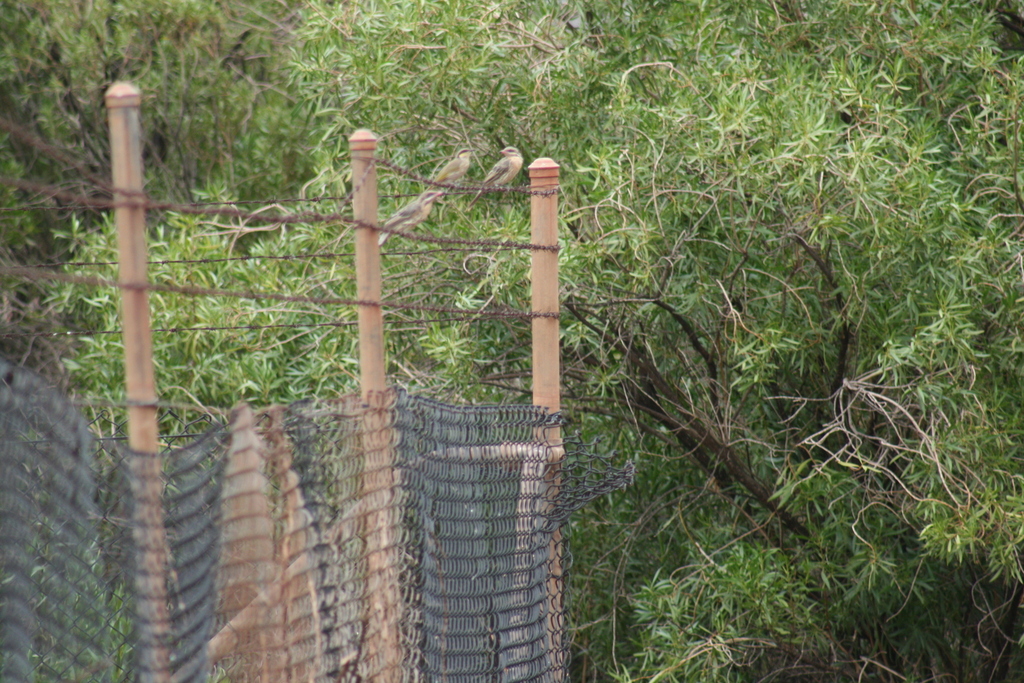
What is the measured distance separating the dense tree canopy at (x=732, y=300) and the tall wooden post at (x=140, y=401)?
2367 millimetres

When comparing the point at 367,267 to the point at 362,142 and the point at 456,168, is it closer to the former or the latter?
the point at 362,142

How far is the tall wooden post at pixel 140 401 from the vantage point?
5.69 feet

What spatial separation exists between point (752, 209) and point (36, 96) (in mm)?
5551

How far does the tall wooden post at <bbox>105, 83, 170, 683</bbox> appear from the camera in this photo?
1733 mm

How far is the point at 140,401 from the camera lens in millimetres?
1809

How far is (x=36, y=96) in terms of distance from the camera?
7.60 meters

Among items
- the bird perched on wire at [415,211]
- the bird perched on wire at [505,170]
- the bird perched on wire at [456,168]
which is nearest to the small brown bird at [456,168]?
the bird perched on wire at [456,168]

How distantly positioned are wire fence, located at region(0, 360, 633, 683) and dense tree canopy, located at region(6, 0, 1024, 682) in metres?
1.78

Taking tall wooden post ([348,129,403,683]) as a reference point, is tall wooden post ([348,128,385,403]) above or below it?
above

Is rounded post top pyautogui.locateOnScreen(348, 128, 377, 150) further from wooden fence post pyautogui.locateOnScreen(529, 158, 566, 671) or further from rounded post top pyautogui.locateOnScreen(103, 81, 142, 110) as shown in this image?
wooden fence post pyautogui.locateOnScreen(529, 158, 566, 671)

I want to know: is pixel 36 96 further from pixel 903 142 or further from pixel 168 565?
pixel 168 565

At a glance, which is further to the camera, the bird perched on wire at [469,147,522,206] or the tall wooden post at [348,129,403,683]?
the bird perched on wire at [469,147,522,206]

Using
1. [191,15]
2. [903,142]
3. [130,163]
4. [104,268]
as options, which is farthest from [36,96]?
[130,163]

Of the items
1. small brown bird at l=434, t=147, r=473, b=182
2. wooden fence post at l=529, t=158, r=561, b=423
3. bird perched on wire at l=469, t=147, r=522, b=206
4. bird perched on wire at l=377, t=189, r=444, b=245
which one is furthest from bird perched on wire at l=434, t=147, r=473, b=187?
wooden fence post at l=529, t=158, r=561, b=423
